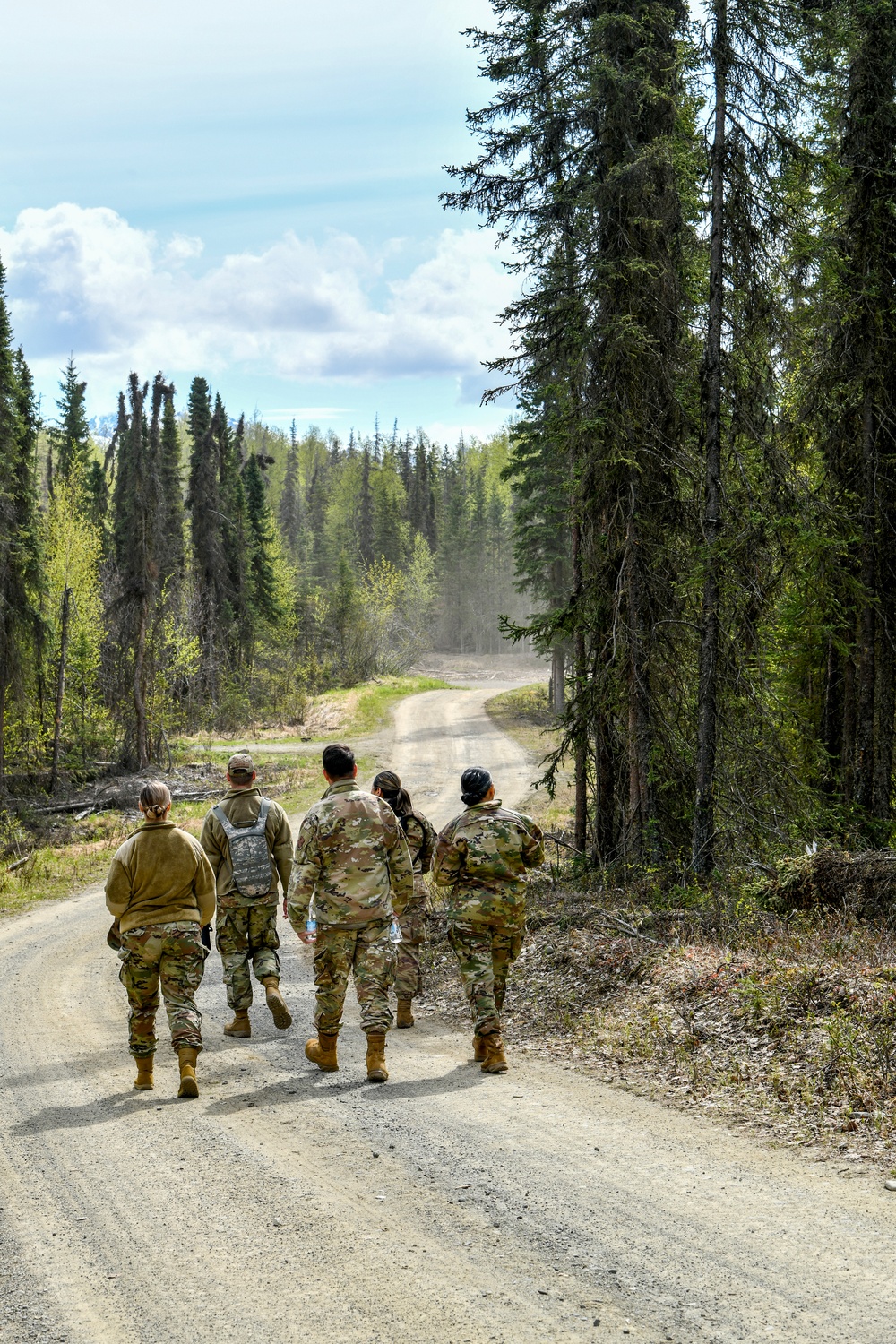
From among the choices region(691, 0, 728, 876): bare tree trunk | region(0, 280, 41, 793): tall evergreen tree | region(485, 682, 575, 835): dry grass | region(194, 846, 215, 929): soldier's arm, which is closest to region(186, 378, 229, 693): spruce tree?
region(485, 682, 575, 835): dry grass

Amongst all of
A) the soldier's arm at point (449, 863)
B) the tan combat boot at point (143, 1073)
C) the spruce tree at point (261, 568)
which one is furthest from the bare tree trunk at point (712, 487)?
the spruce tree at point (261, 568)

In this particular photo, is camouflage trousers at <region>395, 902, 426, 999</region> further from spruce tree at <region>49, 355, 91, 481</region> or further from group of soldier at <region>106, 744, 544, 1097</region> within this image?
spruce tree at <region>49, 355, 91, 481</region>

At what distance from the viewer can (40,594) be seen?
28.7 meters

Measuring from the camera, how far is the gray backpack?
28.0 ft

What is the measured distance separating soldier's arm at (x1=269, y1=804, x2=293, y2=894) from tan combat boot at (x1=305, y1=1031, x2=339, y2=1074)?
143 centimetres

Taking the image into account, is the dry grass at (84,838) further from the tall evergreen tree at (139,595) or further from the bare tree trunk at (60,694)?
the bare tree trunk at (60,694)

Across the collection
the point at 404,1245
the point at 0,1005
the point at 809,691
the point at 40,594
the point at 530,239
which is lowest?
the point at 0,1005

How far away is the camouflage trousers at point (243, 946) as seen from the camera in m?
8.66

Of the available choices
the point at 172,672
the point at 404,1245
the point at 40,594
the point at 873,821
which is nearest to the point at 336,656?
the point at 172,672

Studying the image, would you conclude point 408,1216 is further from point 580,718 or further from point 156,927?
point 580,718

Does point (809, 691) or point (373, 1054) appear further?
point (809, 691)

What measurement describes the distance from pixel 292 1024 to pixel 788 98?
11.8m

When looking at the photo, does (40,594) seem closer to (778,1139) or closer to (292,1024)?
(292,1024)

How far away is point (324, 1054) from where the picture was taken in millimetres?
7605
